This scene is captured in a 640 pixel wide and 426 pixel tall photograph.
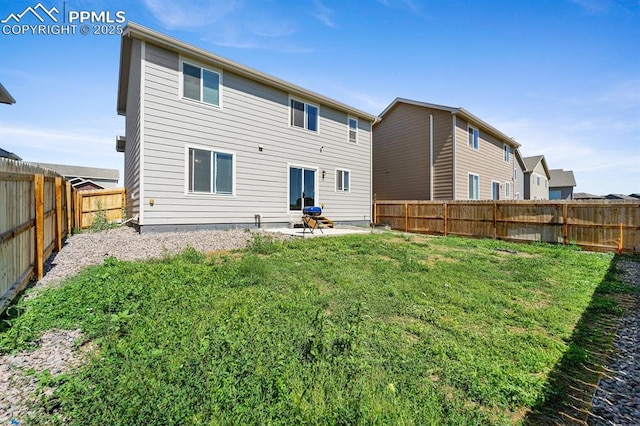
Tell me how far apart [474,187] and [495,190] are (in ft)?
12.3

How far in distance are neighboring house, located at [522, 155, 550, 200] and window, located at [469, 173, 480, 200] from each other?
42.8ft

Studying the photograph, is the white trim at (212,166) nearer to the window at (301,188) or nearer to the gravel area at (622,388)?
the window at (301,188)

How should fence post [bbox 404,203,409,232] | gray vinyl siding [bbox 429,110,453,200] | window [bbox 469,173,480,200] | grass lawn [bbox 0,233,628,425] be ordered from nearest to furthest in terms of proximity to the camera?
grass lawn [bbox 0,233,628,425], fence post [bbox 404,203,409,232], gray vinyl siding [bbox 429,110,453,200], window [bbox 469,173,480,200]

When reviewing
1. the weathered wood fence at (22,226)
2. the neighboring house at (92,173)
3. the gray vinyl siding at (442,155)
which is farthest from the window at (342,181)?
the neighboring house at (92,173)

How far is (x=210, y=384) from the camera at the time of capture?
2.23 meters

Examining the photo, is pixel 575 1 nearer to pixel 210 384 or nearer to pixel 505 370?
pixel 505 370

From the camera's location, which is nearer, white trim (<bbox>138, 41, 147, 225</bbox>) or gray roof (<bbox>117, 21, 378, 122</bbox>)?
gray roof (<bbox>117, 21, 378, 122</bbox>)

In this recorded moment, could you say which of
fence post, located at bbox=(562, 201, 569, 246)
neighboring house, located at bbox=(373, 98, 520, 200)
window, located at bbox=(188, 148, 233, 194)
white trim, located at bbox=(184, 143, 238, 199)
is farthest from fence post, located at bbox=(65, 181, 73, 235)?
fence post, located at bbox=(562, 201, 569, 246)

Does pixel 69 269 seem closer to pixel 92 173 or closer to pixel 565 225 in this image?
pixel 565 225

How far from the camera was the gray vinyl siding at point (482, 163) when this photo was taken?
1598cm

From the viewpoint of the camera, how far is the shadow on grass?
2.22 m

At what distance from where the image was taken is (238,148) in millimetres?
10328

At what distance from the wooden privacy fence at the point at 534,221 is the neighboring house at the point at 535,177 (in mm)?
18923

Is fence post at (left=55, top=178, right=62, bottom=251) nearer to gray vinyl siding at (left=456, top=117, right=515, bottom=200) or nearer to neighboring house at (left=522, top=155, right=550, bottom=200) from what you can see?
gray vinyl siding at (left=456, top=117, right=515, bottom=200)
